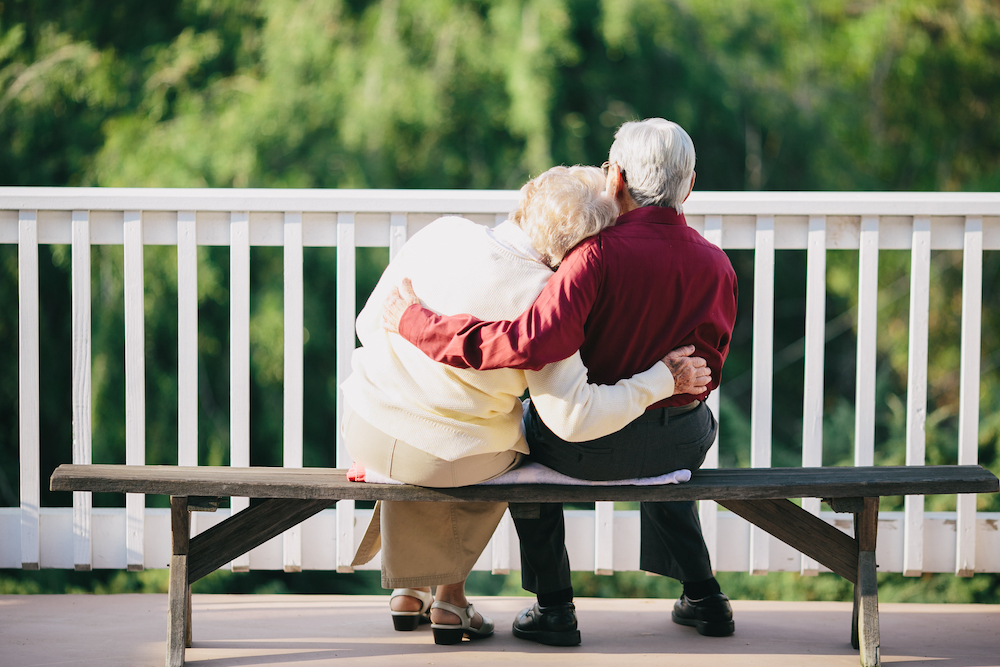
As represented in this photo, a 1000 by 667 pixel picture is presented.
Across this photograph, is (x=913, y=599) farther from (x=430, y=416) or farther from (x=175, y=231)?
→ (x=175, y=231)

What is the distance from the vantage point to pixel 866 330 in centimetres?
257

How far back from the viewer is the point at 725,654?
7.22 feet

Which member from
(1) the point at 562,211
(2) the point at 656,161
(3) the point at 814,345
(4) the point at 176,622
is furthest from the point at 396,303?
(3) the point at 814,345

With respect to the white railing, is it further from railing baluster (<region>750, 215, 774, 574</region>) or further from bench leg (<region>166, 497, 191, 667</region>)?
bench leg (<region>166, 497, 191, 667</region>)

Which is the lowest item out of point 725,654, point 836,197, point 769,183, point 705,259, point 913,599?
point 913,599

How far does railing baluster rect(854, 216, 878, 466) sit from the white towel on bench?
834 millimetres

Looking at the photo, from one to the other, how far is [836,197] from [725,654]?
129 cm

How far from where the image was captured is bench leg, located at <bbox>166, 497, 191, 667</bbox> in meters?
2.01

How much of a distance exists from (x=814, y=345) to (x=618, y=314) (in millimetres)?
981

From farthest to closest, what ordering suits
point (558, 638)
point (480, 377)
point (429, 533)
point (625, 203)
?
point (558, 638), point (429, 533), point (625, 203), point (480, 377)

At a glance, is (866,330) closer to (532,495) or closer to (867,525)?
(867,525)

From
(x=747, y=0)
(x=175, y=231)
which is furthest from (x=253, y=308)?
(x=747, y=0)

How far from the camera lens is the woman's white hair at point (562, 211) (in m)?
1.85

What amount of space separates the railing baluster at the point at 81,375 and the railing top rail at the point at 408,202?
10cm
